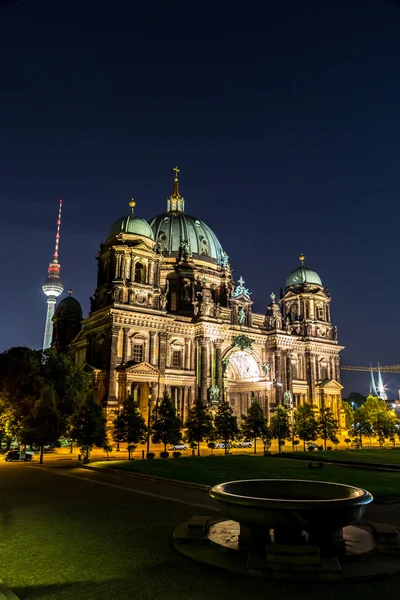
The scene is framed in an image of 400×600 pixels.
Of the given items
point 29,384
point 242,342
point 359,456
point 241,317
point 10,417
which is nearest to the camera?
point 359,456

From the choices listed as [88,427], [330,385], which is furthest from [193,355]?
[88,427]

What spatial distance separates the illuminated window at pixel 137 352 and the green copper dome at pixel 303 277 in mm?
41353

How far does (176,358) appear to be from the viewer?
247 ft

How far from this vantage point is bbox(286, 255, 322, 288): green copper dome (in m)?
97.2

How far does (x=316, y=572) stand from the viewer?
1106cm

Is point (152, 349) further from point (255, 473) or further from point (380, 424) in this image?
point (255, 473)

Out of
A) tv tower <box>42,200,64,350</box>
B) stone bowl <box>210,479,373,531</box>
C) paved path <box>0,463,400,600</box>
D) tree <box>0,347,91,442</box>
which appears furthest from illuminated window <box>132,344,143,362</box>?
tv tower <box>42,200,64,350</box>

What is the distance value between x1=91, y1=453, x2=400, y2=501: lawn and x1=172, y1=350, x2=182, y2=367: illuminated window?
35823mm

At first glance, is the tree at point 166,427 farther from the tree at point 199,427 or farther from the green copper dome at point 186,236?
the green copper dome at point 186,236

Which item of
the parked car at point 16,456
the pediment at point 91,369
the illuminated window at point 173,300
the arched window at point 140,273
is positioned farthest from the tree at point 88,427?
the illuminated window at point 173,300

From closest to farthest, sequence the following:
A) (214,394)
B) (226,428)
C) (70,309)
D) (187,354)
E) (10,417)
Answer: (10,417) → (226,428) → (214,394) → (187,354) → (70,309)

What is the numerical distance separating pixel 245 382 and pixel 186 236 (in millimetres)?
29880

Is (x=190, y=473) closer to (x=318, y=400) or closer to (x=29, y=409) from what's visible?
(x=29, y=409)

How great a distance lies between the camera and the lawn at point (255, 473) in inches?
1064
